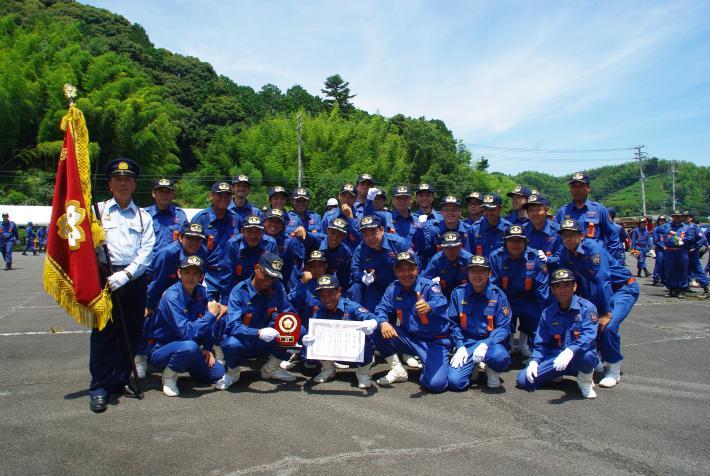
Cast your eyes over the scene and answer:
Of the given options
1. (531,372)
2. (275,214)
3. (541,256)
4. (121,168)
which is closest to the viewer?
(121,168)

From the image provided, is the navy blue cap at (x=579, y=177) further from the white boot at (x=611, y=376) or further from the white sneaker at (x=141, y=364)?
the white sneaker at (x=141, y=364)

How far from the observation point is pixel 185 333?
512 centimetres

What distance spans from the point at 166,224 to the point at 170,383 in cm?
240

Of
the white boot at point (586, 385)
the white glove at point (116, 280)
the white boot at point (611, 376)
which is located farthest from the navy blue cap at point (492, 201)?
the white glove at point (116, 280)

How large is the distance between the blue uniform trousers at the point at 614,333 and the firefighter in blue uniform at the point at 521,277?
757 mm

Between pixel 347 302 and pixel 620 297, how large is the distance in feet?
11.0

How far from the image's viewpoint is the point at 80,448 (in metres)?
3.79

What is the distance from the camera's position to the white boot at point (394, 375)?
5.60m

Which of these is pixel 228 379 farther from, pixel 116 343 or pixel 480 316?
pixel 480 316

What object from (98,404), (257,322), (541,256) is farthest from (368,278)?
(98,404)

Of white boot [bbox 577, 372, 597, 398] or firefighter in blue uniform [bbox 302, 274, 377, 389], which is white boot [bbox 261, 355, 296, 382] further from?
white boot [bbox 577, 372, 597, 398]

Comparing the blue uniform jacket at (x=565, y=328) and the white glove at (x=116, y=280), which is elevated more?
the white glove at (x=116, y=280)

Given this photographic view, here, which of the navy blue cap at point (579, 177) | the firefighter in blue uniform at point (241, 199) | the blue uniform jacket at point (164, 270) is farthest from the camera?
the firefighter in blue uniform at point (241, 199)

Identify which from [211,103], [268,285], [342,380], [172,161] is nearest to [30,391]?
[268,285]
